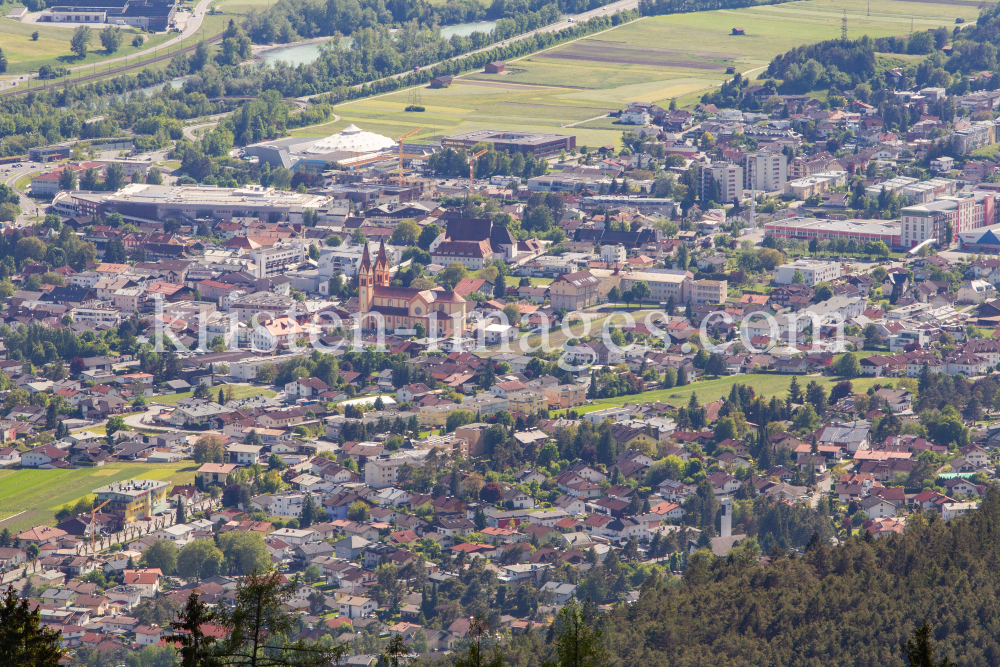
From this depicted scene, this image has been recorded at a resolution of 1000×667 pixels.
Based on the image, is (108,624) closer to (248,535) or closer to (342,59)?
(248,535)

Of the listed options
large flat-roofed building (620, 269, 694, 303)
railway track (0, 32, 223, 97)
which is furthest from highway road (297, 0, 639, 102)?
large flat-roofed building (620, 269, 694, 303)

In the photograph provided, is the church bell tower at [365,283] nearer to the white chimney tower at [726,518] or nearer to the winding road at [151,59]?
the white chimney tower at [726,518]

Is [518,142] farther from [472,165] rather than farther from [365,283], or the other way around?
[365,283]

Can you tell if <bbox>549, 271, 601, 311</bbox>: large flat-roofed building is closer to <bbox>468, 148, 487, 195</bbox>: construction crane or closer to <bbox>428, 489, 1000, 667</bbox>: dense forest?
<bbox>468, 148, 487, 195</bbox>: construction crane

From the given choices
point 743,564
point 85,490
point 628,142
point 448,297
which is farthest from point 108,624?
point 628,142

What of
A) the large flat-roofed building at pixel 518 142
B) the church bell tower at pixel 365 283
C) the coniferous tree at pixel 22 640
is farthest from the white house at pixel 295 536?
the large flat-roofed building at pixel 518 142

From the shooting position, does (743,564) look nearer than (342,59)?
Yes
